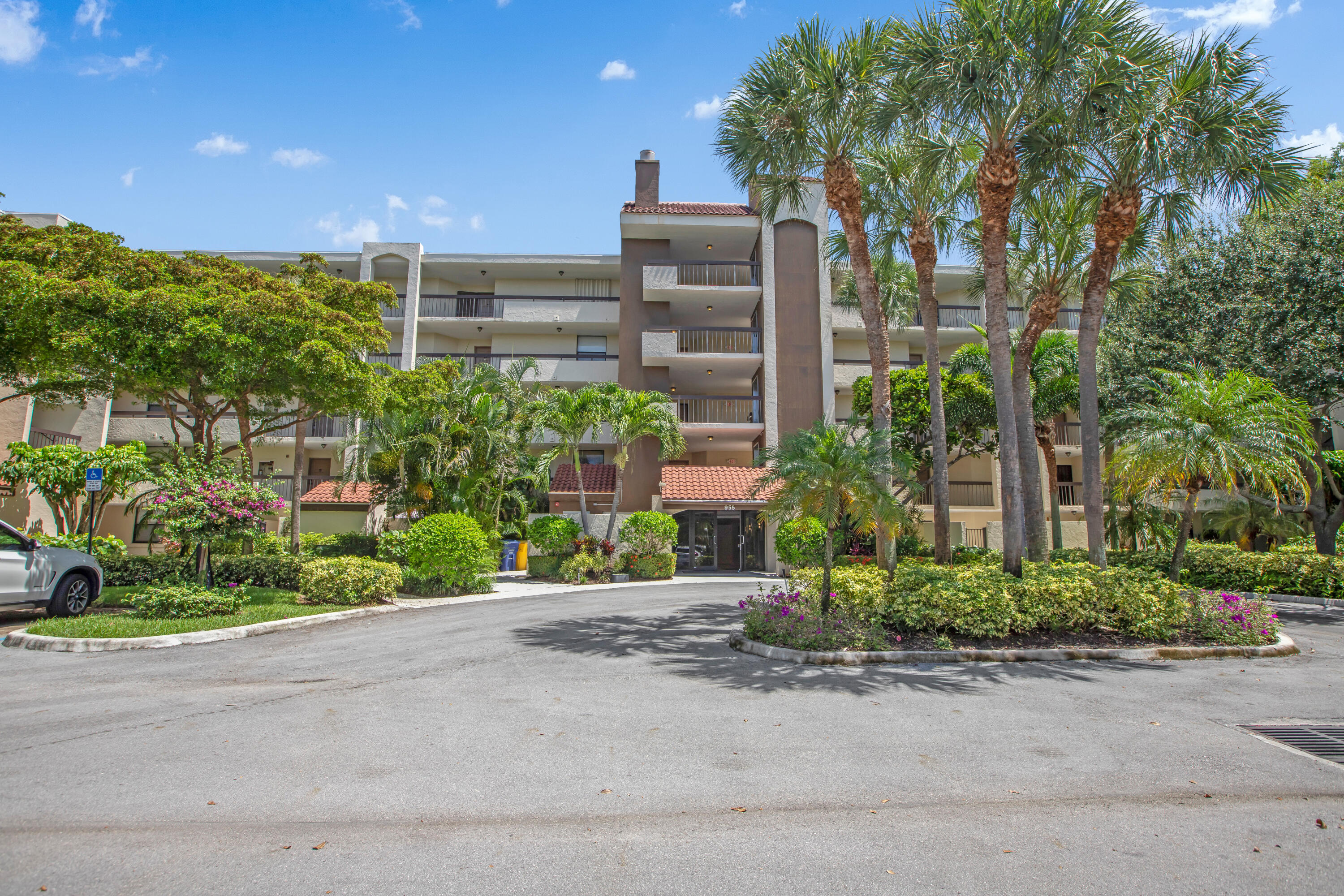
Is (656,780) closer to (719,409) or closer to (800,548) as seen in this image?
(800,548)

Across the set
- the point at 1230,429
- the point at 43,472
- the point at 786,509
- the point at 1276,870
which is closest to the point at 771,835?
the point at 1276,870

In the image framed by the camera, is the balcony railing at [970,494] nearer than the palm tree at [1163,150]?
No

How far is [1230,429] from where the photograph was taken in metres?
13.3

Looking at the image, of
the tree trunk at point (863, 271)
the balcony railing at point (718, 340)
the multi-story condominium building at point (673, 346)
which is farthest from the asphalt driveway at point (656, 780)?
the balcony railing at point (718, 340)

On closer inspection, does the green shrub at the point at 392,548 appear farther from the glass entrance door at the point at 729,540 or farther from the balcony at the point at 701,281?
the balcony at the point at 701,281

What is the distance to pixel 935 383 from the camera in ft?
51.9

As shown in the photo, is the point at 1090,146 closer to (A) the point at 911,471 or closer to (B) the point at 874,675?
(A) the point at 911,471

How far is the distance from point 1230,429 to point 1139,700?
8.52 m

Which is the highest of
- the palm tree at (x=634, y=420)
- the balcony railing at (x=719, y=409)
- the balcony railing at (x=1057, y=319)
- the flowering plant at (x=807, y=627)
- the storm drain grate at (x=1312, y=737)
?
the balcony railing at (x=1057, y=319)

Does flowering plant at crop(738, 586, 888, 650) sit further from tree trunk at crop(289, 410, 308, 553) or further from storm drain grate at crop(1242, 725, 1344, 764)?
tree trunk at crop(289, 410, 308, 553)

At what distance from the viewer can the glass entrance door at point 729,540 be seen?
28.1 meters

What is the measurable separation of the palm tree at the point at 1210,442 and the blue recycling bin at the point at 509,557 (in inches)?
801

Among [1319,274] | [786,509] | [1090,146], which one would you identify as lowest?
[786,509]

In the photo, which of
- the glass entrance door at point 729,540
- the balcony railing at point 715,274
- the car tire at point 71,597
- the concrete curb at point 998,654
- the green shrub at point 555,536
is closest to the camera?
the concrete curb at point 998,654
